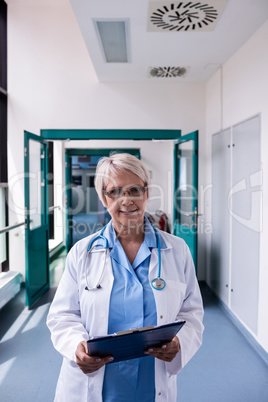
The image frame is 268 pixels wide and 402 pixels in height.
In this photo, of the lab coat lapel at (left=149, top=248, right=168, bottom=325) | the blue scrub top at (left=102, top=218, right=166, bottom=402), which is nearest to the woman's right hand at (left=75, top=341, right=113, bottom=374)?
the blue scrub top at (left=102, top=218, right=166, bottom=402)

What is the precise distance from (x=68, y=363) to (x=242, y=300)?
2.33 meters

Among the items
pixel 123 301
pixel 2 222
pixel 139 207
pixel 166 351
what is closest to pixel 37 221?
pixel 2 222

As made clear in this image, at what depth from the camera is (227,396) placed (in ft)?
6.89

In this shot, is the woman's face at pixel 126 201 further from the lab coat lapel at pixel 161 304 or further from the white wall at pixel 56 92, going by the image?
the white wall at pixel 56 92

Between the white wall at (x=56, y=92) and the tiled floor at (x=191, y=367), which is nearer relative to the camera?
the tiled floor at (x=191, y=367)

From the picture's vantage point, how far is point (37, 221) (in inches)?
157

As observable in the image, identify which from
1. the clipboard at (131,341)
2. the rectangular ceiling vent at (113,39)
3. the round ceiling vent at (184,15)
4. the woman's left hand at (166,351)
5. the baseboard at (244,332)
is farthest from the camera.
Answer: the rectangular ceiling vent at (113,39)

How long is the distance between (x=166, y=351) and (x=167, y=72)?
3.43m

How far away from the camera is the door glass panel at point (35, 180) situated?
12.8 ft

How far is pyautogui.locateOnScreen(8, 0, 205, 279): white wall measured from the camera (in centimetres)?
397

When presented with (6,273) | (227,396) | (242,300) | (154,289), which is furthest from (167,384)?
(6,273)

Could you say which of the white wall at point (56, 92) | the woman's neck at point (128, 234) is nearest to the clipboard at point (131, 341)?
the woman's neck at point (128, 234)

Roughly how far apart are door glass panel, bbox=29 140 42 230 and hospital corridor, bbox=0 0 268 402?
19mm

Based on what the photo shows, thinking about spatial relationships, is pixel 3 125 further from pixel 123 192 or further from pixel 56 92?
pixel 123 192
